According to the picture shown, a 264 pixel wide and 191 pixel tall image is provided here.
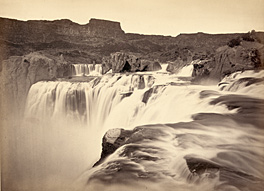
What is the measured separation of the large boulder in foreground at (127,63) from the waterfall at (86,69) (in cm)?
3

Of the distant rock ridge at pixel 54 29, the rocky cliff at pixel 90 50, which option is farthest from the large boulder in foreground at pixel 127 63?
the distant rock ridge at pixel 54 29

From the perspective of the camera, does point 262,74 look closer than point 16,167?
A: Yes

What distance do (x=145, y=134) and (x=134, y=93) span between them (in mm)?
206

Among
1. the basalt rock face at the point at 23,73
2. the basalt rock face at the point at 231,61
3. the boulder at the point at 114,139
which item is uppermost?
the basalt rock face at the point at 231,61

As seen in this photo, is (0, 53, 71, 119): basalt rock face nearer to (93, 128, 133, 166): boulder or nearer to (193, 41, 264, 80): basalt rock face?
(93, 128, 133, 166): boulder

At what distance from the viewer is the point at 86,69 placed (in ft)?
5.37

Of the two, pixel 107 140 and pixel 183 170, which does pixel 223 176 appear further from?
pixel 107 140

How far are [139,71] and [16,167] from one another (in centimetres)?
78

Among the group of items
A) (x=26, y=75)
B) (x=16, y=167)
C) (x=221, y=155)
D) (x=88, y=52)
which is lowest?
(x=16, y=167)

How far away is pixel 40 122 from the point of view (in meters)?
1.65

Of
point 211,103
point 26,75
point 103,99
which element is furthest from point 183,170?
point 26,75

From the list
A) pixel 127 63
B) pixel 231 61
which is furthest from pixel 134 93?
pixel 231 61

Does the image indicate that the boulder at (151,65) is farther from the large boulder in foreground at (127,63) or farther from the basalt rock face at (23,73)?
the basalt rock face at (23,73)

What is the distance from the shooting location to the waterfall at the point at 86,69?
5.37 ft
